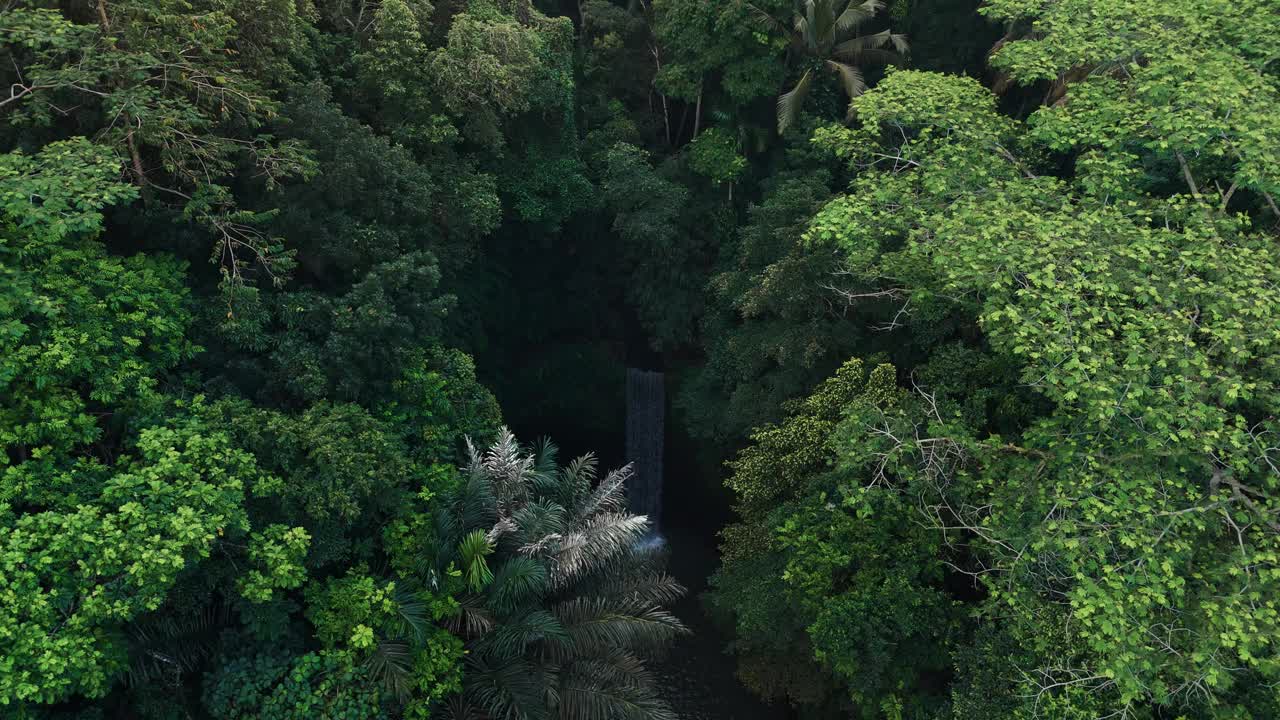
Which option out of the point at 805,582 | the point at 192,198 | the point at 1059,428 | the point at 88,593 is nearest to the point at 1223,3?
the point at 1059,428

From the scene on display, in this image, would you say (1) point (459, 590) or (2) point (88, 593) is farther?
(1) point (459, 590)

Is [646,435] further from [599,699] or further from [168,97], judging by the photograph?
[168,97]

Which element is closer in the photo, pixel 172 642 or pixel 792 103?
pixel 172 642

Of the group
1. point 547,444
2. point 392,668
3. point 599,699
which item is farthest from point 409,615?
point 547,444

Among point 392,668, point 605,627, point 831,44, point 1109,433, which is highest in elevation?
point 831,44

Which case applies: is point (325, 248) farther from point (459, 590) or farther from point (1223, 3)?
point (1223, 3)

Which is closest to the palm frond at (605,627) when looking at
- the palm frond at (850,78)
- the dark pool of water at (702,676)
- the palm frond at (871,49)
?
the dark pool of water at (702,676)
